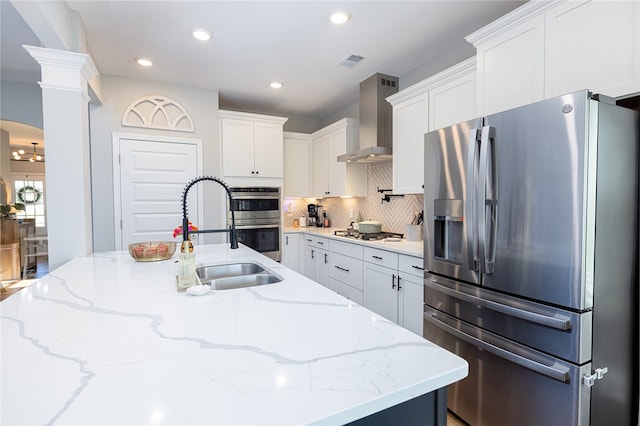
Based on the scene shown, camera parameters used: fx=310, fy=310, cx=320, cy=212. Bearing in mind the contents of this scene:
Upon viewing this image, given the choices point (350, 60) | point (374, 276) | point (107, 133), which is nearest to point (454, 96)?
point (350, 60)

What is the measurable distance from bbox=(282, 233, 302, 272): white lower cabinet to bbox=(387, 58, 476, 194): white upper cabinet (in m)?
1.77

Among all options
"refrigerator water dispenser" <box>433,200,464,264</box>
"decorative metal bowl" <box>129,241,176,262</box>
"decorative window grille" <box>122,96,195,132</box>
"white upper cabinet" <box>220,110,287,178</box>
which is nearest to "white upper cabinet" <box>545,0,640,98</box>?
"refrigerator water dispenser" <box>433,200,464,264</box>

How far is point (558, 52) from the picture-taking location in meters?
1.65

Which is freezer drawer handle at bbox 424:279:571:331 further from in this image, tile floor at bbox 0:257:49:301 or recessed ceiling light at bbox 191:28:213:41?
tile floor at bbox 0:257:49:301

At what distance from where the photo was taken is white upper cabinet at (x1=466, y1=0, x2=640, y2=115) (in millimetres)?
1417

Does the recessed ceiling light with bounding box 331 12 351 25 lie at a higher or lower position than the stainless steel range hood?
higher

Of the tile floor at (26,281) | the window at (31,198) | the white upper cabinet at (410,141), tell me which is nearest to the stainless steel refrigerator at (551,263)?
the white upper cabinet at (410,141)

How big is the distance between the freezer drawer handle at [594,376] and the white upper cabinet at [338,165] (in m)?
2.95

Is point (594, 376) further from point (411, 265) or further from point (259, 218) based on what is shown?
point (259, 218)

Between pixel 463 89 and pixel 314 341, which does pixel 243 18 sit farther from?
pixel 314 341

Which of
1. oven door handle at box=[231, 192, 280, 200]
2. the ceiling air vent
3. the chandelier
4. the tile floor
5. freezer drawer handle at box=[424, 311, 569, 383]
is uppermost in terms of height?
the ceiling air vent

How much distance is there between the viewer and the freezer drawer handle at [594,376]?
1296 millimetres

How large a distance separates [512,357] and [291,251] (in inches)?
123

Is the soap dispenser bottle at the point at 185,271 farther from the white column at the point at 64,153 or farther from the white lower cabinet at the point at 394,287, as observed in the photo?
the white lower cabinet at the point at 394,287
